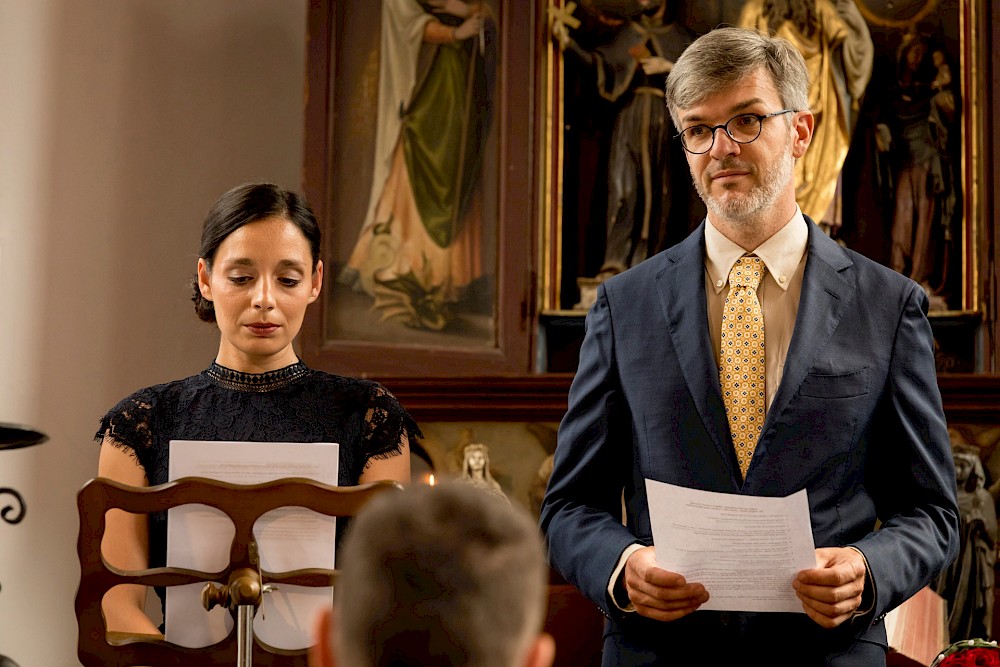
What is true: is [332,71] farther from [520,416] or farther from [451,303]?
[520,416]

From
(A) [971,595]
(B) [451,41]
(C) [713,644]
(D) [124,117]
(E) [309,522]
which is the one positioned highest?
(B) [451,41]

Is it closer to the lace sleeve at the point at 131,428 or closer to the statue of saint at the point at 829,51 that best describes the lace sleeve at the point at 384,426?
the lace sleeve at the point at 131,428

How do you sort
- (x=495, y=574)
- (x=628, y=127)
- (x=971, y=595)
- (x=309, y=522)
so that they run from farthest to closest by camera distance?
(x=628, y=127)
(x=971, y=595)
(x=309, y=522)
(x=495, y=574)

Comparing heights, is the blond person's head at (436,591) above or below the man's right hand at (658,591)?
above

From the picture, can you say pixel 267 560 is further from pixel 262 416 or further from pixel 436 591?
pixel 436 591

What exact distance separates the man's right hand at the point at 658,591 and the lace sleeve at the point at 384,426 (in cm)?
59

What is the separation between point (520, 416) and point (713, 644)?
9.70ft

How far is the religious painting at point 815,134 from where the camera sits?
5.32 meters

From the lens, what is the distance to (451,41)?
212 inches

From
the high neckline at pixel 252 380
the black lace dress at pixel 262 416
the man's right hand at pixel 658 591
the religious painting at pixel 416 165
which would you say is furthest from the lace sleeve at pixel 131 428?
the religious painting at pixel 416 165

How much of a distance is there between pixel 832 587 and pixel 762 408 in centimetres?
37

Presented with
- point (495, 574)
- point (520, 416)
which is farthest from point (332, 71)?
point (495, 574)

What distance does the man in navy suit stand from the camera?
2102 mm

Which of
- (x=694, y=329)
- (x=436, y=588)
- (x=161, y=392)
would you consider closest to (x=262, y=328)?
(x=161, y=392)
